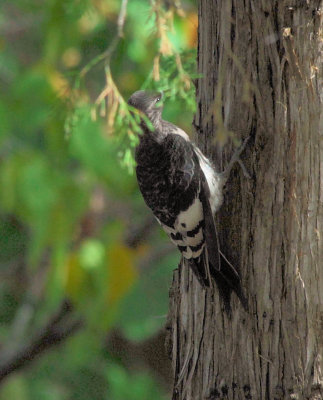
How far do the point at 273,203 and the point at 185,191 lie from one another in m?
0.69

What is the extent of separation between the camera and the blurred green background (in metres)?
5.32

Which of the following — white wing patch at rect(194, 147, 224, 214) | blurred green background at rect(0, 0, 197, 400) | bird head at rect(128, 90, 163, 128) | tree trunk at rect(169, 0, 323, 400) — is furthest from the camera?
blurred green background at rect(0, 0, 197, 400)

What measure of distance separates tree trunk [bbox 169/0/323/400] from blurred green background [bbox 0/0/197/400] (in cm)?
30

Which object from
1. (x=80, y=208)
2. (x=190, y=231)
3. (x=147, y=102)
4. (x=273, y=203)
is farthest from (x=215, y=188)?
(x=80, y=208)

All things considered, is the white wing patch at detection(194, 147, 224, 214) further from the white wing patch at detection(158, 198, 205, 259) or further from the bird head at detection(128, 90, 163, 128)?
the bird head at detection(128, 90, 163, 128)

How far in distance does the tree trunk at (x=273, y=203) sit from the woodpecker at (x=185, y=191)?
79mm

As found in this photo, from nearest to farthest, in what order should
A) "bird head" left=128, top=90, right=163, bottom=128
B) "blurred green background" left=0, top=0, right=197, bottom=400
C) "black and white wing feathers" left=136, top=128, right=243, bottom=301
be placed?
1. "black and white wing feathers" left=136, top=128, right=243, bottom=301
2. "bird head" left=128, top=90, right=163, bottom=128
3. "blurred green background" left=0, top=0, right=197, bottom=400

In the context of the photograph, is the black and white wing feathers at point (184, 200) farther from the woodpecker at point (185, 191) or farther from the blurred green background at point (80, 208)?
the blurred green background at point (80, 208)

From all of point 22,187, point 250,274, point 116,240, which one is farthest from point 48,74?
point 250,274

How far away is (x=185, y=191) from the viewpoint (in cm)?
437

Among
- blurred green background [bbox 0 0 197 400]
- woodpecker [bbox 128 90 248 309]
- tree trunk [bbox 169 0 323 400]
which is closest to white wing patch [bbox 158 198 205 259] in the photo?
woodpecker [bbox 128 90 248 309]

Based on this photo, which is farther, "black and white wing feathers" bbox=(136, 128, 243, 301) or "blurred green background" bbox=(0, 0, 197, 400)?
"blurred green background" bbox=(0, 0, 197, 400)

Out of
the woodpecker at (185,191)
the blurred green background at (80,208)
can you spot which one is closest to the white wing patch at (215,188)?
the woodpecker at (185,191)

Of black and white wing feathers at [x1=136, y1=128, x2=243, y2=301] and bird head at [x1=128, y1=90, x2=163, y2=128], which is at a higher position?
bird head at [x1=128, y1=90, x2=163, y2=128]
